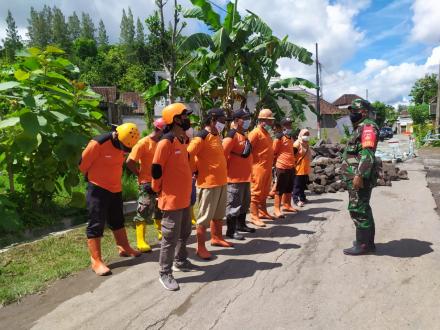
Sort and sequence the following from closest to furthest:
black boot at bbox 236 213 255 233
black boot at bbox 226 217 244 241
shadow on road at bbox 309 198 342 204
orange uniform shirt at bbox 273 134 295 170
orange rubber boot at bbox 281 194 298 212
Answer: black boot at bbox 226 217 244 241 < black boot at bbox 236 213 255 233 < orange uniform shirt at bbox 273 134 295 170 < orange rubber boot at bbox 281 194 298 212 < shadow on road at bbox 309 198 342 204

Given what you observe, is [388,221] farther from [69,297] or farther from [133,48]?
[133,48]

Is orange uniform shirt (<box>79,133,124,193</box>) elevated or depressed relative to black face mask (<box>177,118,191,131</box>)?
depressed

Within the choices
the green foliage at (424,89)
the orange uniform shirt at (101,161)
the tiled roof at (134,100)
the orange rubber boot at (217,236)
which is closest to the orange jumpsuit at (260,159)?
the orange rubber boot at (217,236)

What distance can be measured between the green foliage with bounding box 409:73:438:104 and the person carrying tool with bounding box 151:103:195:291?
3099 inches

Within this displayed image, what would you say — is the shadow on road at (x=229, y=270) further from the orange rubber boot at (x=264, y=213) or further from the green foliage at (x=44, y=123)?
the green foliage at (x=44, y=123)

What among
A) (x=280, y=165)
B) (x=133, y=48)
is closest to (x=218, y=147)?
(x=280, y=165)

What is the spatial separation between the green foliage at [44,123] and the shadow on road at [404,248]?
4.67 meters

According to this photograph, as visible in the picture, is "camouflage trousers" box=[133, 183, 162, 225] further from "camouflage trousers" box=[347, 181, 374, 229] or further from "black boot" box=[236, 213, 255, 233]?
"camouflage trousers" box=[347, 181, 374, 229]

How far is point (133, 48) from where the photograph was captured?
69.1m

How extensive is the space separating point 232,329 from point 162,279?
120 cm

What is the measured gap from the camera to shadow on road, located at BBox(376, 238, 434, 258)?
520 centimetres

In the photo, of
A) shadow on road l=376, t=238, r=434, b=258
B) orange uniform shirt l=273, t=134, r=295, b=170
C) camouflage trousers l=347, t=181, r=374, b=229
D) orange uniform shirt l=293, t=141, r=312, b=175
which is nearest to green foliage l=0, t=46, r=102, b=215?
orange uniform shirt l=273, t=134, r=295, b=170

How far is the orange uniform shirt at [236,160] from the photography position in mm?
6008

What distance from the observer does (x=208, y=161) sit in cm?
523
